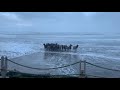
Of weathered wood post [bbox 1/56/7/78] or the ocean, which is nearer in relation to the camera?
weathered wood post [bbox 1/56/7/78]

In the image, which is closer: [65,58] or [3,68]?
[3,68]

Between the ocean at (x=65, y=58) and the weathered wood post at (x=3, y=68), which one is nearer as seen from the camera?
the weathered wood post at (x=3, y=68)

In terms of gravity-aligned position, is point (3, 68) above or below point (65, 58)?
above
